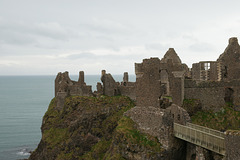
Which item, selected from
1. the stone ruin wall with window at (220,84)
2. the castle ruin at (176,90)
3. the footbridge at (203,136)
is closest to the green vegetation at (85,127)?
the castle ruin at (176,90)

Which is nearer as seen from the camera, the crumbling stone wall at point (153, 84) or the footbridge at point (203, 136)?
the footbridge at point (203, 136)

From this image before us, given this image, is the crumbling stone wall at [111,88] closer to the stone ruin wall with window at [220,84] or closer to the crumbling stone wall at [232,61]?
the stone ruin wall with window at [220,84]

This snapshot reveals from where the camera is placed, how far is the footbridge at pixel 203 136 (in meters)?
19.8

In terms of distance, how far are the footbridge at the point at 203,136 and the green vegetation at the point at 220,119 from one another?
5.78 m

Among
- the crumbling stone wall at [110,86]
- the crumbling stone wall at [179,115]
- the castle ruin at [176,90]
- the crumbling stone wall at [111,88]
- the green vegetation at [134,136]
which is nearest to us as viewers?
the green vegetation at [134,136]

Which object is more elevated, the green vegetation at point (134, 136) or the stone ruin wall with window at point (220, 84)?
the stone ruin wall with window at point (220, 84)

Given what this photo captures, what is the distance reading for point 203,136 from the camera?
70.4 ft

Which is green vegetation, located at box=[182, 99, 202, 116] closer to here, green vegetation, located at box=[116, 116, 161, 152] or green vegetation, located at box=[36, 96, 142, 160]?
green vegetation, located at box=[116, 116, 161, 152]

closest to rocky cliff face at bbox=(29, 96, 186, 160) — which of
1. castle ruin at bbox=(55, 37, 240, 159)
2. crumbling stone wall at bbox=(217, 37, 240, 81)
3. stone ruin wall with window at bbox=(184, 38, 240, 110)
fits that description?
castle ruin at bbox=(55, 37, 240, 159)

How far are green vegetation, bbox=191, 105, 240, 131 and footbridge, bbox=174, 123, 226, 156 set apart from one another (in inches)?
228

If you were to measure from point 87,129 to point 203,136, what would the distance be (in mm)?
21142

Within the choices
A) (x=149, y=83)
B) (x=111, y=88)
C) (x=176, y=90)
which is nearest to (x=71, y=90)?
(x=111, y=88)

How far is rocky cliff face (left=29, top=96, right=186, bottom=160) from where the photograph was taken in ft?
94.1

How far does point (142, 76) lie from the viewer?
29250 millimetres
